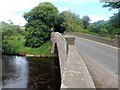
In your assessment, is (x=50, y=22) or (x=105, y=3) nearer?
(x=105, y=3)

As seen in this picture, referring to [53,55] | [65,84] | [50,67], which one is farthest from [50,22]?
[65,84]

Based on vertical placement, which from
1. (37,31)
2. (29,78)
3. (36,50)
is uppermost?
(37,31)

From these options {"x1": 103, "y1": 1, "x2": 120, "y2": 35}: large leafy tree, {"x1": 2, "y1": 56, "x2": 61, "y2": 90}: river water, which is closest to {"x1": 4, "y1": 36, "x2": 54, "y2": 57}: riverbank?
{"x1": 2, "y1": 56, "x2": 61, "y2": 90}: river water

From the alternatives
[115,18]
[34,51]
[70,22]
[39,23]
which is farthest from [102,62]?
[70,22]

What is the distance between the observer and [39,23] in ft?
178

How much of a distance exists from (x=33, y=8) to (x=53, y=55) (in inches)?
526

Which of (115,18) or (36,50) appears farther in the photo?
A: (36,50)

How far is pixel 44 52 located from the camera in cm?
5219

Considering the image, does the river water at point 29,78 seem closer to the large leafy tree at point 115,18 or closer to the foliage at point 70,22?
the large leafy tree at point 115,18

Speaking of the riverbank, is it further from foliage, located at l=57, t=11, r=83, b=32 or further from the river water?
the river water

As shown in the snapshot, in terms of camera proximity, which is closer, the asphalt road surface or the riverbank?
the asphalt road surface

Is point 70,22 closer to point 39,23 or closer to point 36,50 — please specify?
point 39,23

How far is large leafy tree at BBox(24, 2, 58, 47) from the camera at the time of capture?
5453cm

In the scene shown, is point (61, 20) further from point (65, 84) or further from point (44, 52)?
point (65, 84)
